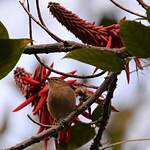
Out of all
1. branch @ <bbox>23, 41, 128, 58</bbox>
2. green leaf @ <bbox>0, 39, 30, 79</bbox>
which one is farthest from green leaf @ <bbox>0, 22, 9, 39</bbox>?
branch @ <bbox>23, 41, 128, 58</bbox>

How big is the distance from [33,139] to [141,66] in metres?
0.36

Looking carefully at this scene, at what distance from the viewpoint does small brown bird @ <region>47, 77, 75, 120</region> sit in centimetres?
124

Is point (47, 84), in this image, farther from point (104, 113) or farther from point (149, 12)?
point (149, 12)

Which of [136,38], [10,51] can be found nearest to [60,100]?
[10,51]

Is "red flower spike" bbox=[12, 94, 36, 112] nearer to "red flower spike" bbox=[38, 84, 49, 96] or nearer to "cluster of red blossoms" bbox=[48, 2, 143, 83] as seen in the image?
"red flower spike" bbox=[38, 84, 49, 96]

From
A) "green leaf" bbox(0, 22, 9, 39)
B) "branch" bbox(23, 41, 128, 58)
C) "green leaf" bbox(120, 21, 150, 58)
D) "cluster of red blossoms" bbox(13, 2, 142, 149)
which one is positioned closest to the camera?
"green leaf" bbox(120, 21, 150, 58)

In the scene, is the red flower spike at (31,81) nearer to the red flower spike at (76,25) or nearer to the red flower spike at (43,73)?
the red flower spike at (43,73)

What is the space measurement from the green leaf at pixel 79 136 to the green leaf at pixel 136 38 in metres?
0.39

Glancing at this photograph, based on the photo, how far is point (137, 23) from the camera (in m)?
0.94

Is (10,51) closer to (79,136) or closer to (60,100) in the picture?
(60,100)

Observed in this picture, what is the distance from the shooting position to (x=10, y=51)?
40.8 inches

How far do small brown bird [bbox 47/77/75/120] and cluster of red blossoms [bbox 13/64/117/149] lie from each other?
0.05 metres

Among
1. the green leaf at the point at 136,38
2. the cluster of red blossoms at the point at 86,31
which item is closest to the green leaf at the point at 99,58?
the green leaf at the point at 136,38

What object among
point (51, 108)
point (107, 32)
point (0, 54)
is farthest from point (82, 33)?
point (0, 54)
